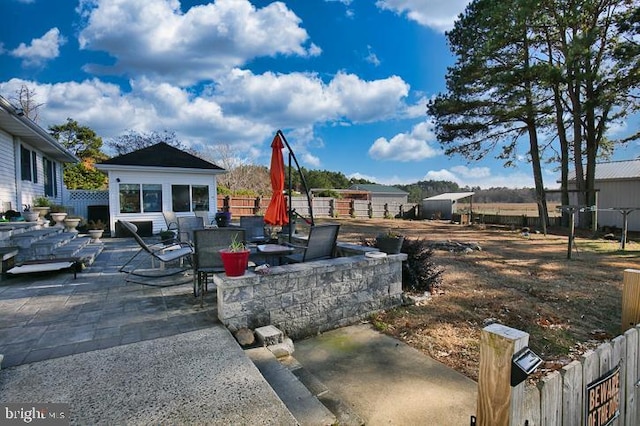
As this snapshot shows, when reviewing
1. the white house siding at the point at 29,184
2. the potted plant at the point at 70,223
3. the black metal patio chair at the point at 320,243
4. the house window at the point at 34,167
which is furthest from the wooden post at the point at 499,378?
the house window at the point at 34,167

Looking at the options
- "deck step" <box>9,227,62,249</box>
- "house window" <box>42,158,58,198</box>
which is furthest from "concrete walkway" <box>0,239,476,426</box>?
"house window" <box>42,158,58,198</box>

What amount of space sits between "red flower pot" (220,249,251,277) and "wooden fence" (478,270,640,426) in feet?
6.90

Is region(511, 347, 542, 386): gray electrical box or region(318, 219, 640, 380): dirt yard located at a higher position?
region(511, 347, 542, 386): gray electrical box

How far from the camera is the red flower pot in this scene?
2887 mm

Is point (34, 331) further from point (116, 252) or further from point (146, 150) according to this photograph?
point (146, 150)

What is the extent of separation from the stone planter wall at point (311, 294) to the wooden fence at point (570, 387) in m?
2.06

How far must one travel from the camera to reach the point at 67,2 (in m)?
8.41

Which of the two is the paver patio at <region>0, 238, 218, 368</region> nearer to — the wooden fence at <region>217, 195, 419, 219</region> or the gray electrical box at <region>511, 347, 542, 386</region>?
the gray electrical box at <region>511, 347, 542, 386</region>

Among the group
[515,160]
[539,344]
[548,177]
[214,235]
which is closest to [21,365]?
[214,235]

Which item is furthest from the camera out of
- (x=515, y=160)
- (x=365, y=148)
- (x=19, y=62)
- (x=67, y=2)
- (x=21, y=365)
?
(x=365, y=148)

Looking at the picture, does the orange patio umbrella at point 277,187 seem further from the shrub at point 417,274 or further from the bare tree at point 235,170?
the bare tree at point 235,170

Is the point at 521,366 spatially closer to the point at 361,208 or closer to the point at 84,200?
the point at 84,200

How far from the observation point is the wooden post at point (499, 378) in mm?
1223

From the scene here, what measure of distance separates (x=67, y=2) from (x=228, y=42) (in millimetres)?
4212
